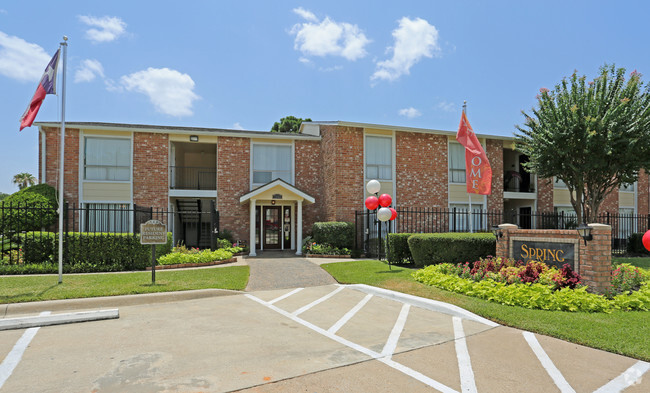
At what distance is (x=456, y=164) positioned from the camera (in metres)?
18.3

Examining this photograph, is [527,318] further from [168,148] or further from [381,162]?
[168,148]

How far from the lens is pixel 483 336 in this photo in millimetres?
5090

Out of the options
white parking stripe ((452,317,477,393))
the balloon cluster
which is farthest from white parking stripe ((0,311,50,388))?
the balloon cluster

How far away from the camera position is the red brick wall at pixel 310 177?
1783 cm

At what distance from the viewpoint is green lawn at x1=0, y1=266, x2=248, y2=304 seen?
7.12m

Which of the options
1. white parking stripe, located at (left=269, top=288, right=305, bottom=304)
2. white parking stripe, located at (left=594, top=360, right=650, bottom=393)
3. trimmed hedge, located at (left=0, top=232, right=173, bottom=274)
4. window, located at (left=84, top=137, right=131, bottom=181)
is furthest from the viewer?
window, located at (left=84, top=137, right=131, bottom=181)

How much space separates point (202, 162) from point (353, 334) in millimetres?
18498

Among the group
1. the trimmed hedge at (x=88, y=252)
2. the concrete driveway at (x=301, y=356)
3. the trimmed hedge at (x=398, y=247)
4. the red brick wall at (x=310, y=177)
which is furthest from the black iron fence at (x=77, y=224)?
the trimmed hedge at (x=398, y=247)

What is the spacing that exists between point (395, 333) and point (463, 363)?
126 cm

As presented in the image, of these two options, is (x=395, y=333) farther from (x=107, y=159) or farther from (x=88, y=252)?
(x=107, y=159)

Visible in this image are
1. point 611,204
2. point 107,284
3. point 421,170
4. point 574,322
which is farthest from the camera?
point 611,204

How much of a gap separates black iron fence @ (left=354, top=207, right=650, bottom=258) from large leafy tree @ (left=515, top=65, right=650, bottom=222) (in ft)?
7.25

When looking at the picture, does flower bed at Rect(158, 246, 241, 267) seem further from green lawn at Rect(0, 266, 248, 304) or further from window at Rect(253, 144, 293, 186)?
window at Rect(253, 144, 293, 186)

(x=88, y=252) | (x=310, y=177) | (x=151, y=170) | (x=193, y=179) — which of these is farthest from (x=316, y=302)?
(x=193, y=179)
